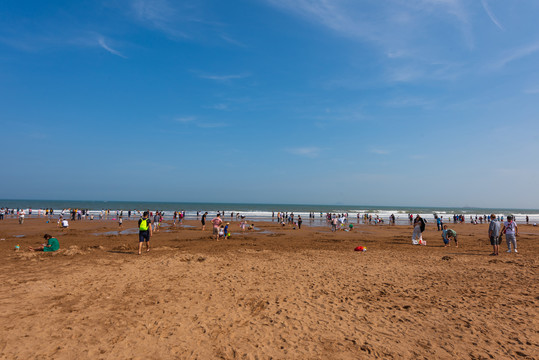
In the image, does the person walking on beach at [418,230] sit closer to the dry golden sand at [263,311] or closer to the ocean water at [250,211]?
the dry golden sand at [263,311]

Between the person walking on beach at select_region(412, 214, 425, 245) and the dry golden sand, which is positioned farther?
the person walking on beach at select_region(412, 214, 425, 245)

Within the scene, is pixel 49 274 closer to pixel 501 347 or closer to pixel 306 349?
pixel 306 349

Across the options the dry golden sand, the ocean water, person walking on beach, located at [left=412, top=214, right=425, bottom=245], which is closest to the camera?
the dry golden sand

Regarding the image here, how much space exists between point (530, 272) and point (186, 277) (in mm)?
11789

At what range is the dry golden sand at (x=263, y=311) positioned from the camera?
4684 millimetres

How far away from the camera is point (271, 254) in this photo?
14.0m

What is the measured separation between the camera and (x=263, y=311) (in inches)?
248

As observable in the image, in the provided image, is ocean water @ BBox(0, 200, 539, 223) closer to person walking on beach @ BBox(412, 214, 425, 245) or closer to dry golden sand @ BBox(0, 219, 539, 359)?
person walking on beach @ BBox(412, 214, 425, 245)

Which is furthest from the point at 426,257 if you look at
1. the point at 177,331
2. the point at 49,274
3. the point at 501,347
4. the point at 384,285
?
the point at 49,274

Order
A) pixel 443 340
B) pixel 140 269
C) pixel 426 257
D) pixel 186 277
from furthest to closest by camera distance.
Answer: pixel 426 257 → pixel 140 269 → pixel 186 277 → pixel 443 340

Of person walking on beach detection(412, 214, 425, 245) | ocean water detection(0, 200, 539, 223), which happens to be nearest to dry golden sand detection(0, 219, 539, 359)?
person walking on beach detection(412, 214, 425, 245)

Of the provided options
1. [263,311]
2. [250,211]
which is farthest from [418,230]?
[250,211]

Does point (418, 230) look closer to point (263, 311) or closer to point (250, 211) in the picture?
point (263, 311)

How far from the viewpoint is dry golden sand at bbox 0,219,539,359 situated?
468cm
